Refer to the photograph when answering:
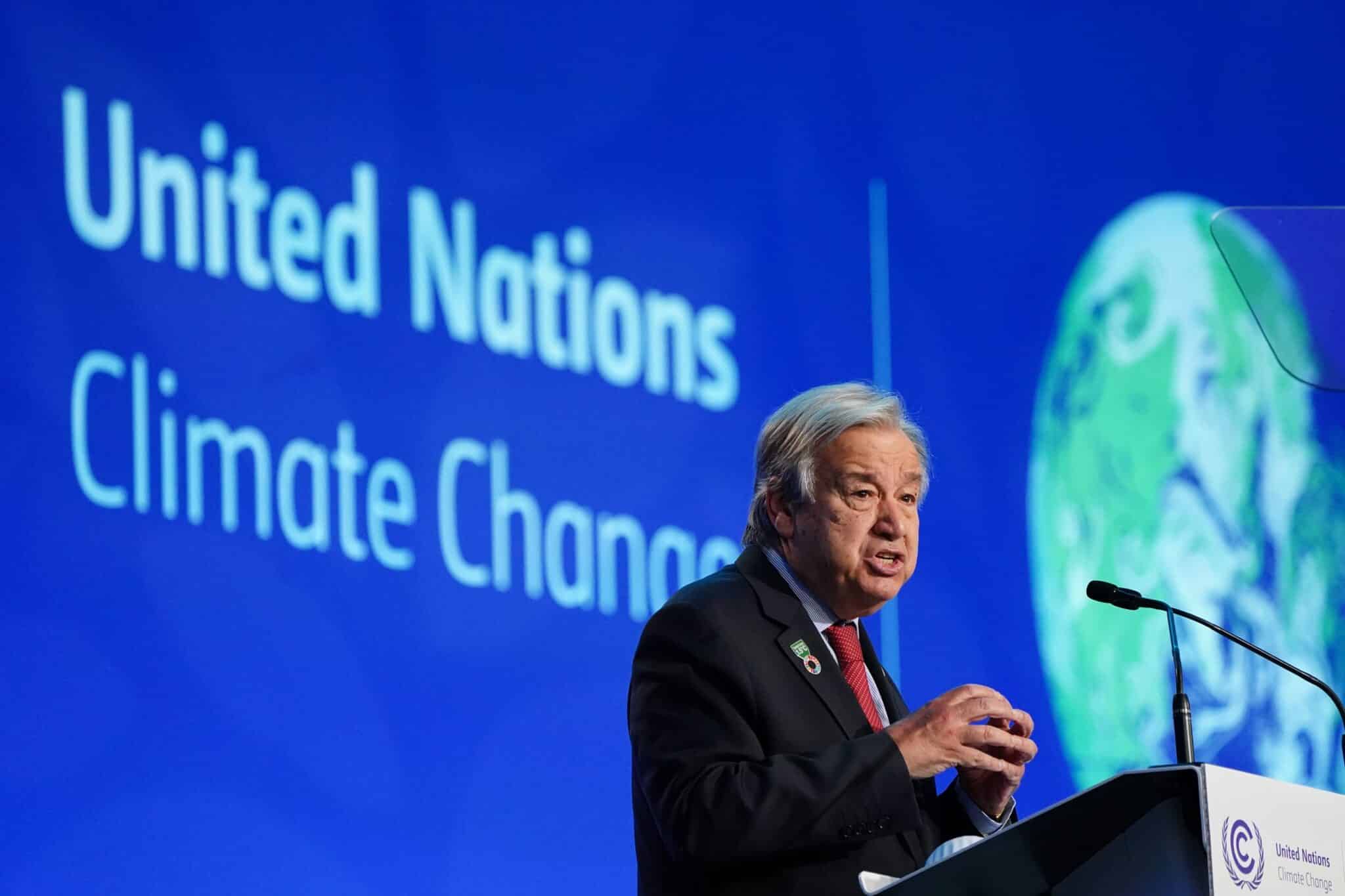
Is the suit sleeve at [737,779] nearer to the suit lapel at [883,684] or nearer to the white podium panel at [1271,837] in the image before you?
the suit lapel at [883,684]

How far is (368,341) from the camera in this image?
3779 mm

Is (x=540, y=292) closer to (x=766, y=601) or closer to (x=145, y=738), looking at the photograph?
(x=145, y=738)

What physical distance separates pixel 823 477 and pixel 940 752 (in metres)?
0.49

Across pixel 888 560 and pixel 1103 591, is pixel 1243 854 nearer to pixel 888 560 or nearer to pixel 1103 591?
pixel 1103 591

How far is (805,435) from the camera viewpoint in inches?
106

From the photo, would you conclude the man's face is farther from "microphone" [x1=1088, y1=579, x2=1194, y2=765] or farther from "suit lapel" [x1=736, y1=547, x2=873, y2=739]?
"microphone" [x1=1088, y1=579, x2=1194, y2=765]

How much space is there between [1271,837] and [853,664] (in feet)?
2.43

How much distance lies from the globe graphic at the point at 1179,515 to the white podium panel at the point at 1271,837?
271 centimetres

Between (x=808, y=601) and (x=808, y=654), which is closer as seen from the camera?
(x=808, y=654)

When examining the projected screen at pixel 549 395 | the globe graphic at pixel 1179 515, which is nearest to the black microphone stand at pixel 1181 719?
the projected screen at pixel 549 395

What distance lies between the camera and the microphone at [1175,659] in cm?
242

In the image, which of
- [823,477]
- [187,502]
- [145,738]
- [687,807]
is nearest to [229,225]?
[187,502]

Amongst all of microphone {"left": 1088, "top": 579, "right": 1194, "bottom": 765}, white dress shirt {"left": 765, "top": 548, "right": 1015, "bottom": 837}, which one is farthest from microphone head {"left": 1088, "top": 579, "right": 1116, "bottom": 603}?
white dress shirt {"left": 765, "top": 548, "right": 1015, "bottom": 837}

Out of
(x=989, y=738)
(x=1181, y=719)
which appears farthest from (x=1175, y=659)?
(x=989, y=738)
